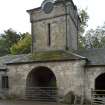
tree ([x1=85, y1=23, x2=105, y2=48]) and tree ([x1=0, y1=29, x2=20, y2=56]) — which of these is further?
tree ([x1=0, y1=29, x2=20, y2=56])

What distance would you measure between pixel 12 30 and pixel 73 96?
134 ft

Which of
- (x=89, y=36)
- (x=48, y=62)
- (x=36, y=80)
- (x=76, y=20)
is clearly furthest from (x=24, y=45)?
(x=48, y=62)

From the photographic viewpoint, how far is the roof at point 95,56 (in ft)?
69.2

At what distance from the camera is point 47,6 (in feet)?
84.0

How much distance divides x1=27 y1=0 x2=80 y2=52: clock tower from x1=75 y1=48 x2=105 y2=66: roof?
1.91 metres

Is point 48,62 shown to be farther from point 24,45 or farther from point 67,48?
point 24,45

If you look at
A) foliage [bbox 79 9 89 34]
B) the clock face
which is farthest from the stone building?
foliage [bbox 79 9 89 34]

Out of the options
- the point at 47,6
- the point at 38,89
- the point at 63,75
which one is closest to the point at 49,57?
the point at 63,75

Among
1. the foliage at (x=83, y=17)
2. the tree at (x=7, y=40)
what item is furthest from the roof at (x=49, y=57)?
the tree at (x=7, y=40)

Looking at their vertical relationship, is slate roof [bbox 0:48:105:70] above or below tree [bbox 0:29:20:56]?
below

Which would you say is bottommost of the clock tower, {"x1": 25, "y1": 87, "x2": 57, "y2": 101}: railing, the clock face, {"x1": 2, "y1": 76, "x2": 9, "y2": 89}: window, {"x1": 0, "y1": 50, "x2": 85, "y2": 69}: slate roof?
{"x1": 25, "y1": 87, "x2": 57, "y2": 101}: railing

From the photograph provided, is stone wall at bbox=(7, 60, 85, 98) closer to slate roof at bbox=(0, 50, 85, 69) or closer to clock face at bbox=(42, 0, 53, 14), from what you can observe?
slate roof at bbox=(0, 50, 85, 69)

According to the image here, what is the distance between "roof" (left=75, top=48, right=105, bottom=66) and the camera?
21092 millimetres

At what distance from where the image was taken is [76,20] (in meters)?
29.2
